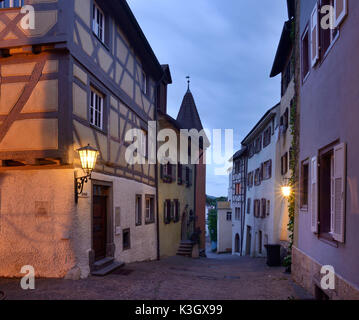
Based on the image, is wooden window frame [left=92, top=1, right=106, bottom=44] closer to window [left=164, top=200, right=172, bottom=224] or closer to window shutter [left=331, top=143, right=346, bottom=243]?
window shutter [left=331, top=143, right=346, bottom=243]

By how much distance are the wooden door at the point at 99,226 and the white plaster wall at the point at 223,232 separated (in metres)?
32.1

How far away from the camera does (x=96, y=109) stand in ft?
31.0

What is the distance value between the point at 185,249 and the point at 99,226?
10.6 m

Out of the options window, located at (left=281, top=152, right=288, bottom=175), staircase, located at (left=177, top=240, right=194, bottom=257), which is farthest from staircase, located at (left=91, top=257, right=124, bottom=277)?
window, located at (left=281, top=152, right=288, bottom=175)

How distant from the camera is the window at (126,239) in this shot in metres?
11.3

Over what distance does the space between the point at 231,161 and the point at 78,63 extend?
31185mm

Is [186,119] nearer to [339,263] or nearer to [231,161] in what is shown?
[231,161]

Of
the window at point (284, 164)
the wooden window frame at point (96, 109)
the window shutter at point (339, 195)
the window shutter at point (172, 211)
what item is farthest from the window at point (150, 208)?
the window shutter at point (339, 195)

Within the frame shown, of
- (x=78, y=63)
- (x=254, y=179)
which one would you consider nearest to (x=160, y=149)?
(x=78, y=63)

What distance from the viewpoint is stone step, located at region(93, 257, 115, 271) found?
8687mm

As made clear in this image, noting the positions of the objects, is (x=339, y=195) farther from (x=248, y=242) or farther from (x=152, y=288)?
(x=248, y=242)

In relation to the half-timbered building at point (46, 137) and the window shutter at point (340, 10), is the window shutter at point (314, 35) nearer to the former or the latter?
the window shutter at point (340, 10)

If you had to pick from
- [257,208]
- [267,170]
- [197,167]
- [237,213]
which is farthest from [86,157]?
[237,213]

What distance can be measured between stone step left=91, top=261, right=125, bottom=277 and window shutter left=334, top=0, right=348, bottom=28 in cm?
689
